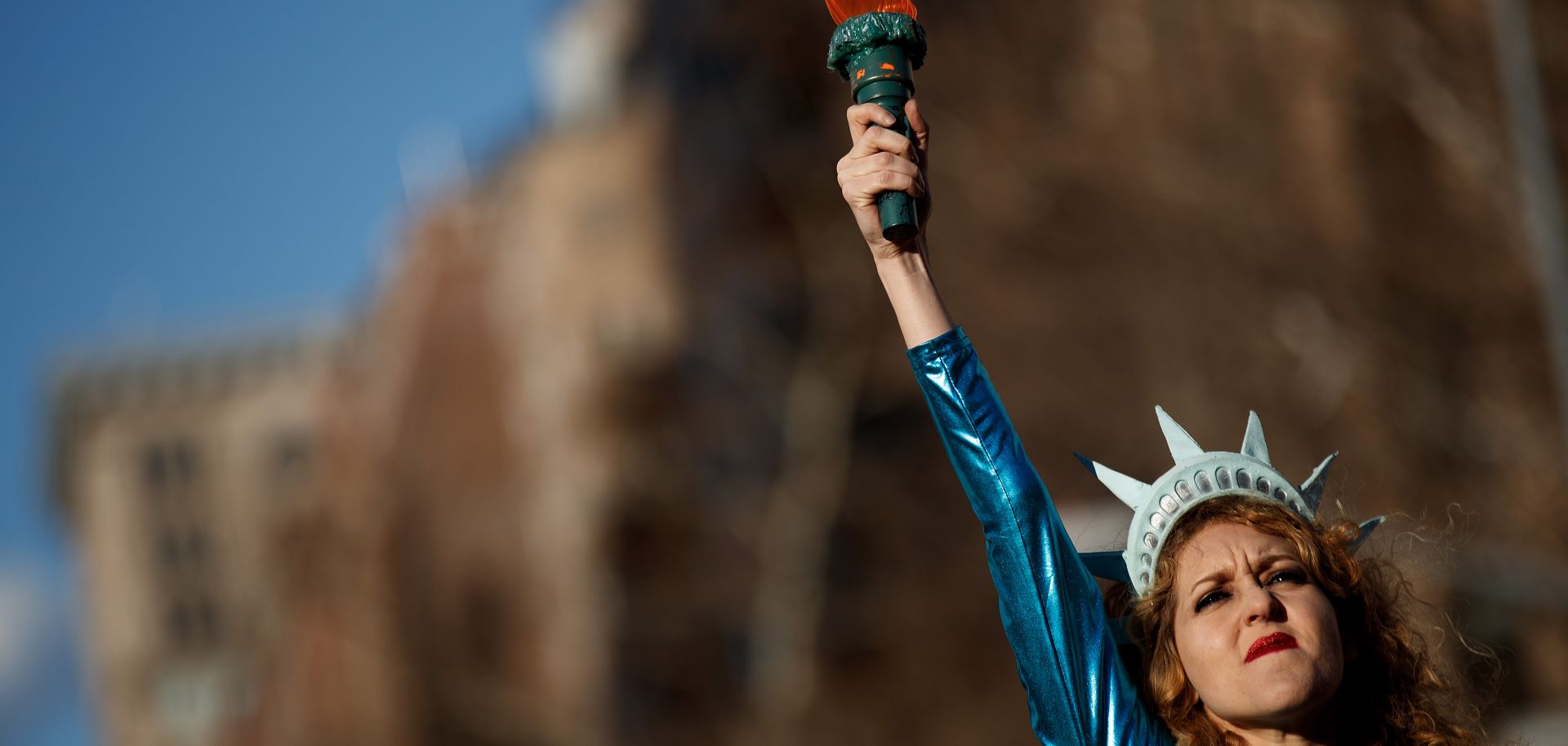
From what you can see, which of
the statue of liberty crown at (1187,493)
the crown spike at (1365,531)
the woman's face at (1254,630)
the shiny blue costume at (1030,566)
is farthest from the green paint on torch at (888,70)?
the crown spike at (1365,531)

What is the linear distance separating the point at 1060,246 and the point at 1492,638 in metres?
3.61

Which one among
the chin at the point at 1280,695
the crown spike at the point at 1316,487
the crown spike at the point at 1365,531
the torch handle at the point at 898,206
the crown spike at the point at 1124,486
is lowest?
the chin at the point at 1280,695

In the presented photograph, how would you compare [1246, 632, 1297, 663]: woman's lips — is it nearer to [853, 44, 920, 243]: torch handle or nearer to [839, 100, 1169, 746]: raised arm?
[839, 100, 1169, 746]: raised arm

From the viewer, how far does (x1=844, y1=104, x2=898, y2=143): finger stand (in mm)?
1687

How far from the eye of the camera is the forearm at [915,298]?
1.76 m

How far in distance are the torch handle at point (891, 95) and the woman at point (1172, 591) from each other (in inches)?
0.6

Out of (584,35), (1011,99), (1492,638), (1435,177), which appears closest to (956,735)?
(1492,638)

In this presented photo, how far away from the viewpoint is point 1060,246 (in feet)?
36.4

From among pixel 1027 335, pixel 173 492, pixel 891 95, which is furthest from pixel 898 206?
pixel 173 492

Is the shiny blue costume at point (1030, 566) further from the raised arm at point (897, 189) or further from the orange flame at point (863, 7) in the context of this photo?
the orange flame at point (863, 7)

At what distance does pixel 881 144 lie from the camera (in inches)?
65.9

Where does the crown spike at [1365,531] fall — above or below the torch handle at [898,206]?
below

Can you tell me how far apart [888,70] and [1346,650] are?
2.73ft

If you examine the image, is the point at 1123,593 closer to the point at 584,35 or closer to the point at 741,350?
the point at 741,350
